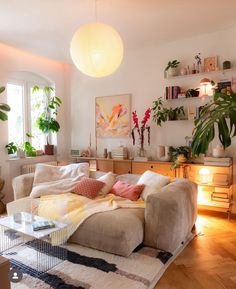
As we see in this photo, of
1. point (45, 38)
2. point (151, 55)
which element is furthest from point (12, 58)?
point (151, 55)

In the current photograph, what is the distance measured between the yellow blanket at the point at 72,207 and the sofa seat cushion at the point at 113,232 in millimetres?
92

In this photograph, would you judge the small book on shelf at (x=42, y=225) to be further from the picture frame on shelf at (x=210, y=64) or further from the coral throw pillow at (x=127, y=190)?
the picture frame on shelf at (x=210, y=64)

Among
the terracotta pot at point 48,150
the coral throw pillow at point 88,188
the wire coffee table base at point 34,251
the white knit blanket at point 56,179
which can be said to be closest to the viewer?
the wire coffee table base at point 34,251

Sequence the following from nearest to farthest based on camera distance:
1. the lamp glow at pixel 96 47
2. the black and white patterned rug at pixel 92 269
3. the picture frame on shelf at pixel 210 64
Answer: the black and white patterned rug at pixel 92 269
the lamp glow at pixel 96 47
the picture frame on shelf at pixel 210 64

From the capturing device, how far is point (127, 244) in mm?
2350

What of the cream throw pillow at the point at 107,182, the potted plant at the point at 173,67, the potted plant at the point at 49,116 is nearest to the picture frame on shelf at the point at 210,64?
the potted plant at the point at 173,67

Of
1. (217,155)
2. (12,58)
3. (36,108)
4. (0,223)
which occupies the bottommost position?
(0,223)

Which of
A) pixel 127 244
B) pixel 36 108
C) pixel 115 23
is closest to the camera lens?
pixel 127 244

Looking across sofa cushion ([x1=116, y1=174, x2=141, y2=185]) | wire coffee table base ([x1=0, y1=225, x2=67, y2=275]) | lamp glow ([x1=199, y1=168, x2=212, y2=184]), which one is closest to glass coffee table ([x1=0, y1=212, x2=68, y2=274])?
wire coffee table base ([x1=0, y1=225, x2=67, y2=275])

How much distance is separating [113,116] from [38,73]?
164cm

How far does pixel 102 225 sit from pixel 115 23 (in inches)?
98.8

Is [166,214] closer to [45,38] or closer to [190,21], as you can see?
[190,21]

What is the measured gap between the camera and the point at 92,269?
2195 millimetres

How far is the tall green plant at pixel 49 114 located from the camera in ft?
15.2
